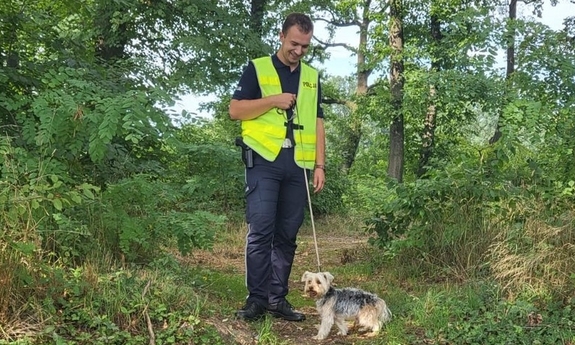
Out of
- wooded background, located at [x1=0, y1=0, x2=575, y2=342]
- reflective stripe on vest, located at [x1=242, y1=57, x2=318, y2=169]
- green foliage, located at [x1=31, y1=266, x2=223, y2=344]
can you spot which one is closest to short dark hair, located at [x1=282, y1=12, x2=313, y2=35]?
reflective stripe on vest, located at [x1=242, y1=57, x2=318, y2=169]

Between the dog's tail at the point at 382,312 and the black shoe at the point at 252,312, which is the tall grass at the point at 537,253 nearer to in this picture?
the dog's tail at the point at 382,312

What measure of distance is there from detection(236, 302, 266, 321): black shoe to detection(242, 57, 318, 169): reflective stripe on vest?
1.14 m

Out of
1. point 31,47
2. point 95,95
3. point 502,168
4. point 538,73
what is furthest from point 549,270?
point 31,47

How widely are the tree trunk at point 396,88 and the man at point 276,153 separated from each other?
1503 centimetres

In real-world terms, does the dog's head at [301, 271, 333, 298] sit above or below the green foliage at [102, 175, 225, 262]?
below

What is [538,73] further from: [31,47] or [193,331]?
[31,47]

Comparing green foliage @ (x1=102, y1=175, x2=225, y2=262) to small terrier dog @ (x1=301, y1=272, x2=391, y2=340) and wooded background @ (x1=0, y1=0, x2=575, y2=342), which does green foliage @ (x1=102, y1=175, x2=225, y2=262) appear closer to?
wooded background @ (x1=0, y1=0, x2=575, y2=342)

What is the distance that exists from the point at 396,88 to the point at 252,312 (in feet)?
53.2

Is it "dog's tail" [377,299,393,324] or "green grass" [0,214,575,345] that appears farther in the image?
"dog's tail" [377,299,393,324]

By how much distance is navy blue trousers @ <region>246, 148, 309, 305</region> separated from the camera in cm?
450

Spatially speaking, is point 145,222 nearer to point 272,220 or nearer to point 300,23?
point 272,220

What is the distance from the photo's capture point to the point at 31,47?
5711 millimetres

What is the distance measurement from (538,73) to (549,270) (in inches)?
99.0

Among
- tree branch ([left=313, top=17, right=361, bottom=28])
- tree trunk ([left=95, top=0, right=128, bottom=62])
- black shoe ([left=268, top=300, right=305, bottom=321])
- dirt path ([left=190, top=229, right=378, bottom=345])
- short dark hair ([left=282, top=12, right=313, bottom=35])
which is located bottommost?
dirt path ([left=190, top=229, right=378, bottom=345])
